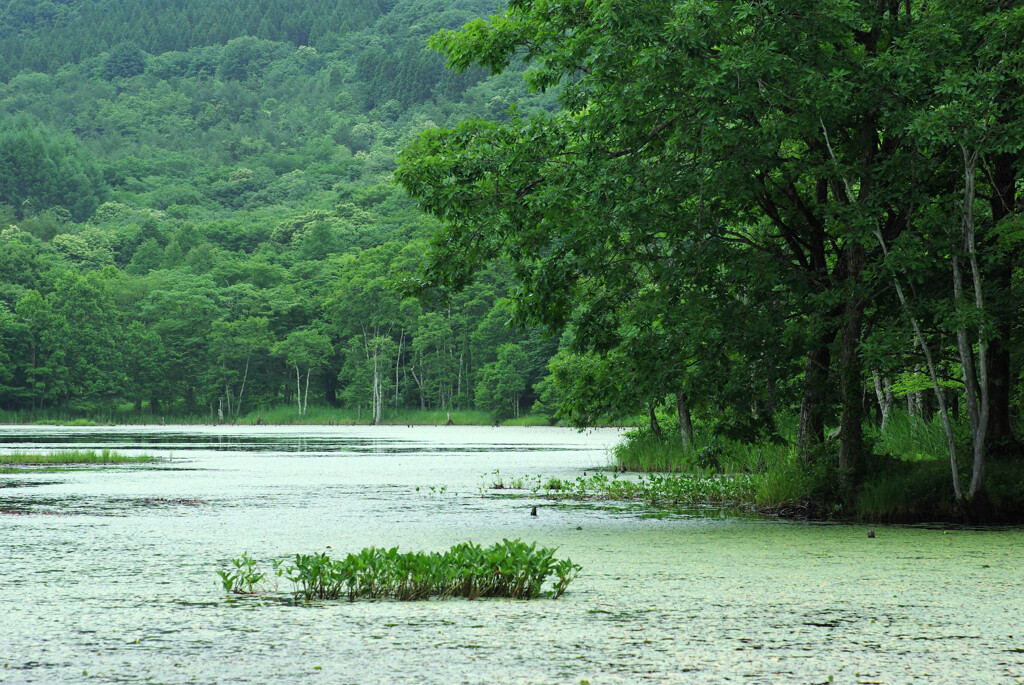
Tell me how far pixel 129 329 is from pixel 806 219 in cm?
9184

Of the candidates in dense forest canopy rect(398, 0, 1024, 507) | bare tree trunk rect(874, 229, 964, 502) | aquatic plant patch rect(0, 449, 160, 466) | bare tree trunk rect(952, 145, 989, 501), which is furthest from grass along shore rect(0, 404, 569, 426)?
bare tree trunk rect(952, 145, 989, 501)

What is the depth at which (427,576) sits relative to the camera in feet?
28.6

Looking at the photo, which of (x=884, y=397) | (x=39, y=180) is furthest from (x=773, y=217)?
(x=39, y=180)

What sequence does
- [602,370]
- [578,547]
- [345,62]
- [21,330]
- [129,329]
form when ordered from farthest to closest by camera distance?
[345,62], [129,329], [21,330], [602,370], [578,547]

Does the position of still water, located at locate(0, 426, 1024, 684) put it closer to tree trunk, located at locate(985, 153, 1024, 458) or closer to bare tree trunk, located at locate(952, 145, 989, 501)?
bare tree trunk, located at locate(952, 145, 989, 501)

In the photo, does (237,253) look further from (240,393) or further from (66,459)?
(66,459)

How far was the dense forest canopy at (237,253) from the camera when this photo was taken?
3797 inches

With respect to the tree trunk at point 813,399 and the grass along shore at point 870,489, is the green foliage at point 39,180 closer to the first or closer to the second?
the grass along shore at point 870,489

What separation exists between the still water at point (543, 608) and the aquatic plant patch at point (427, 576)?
0.22m

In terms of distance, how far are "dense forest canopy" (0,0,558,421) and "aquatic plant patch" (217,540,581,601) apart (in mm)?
43550

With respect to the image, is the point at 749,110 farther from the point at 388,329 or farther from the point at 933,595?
the point at 388,329

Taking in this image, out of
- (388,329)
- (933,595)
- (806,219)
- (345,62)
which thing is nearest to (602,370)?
(806,219)

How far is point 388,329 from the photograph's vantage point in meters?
101

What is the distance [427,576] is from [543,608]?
96cm
